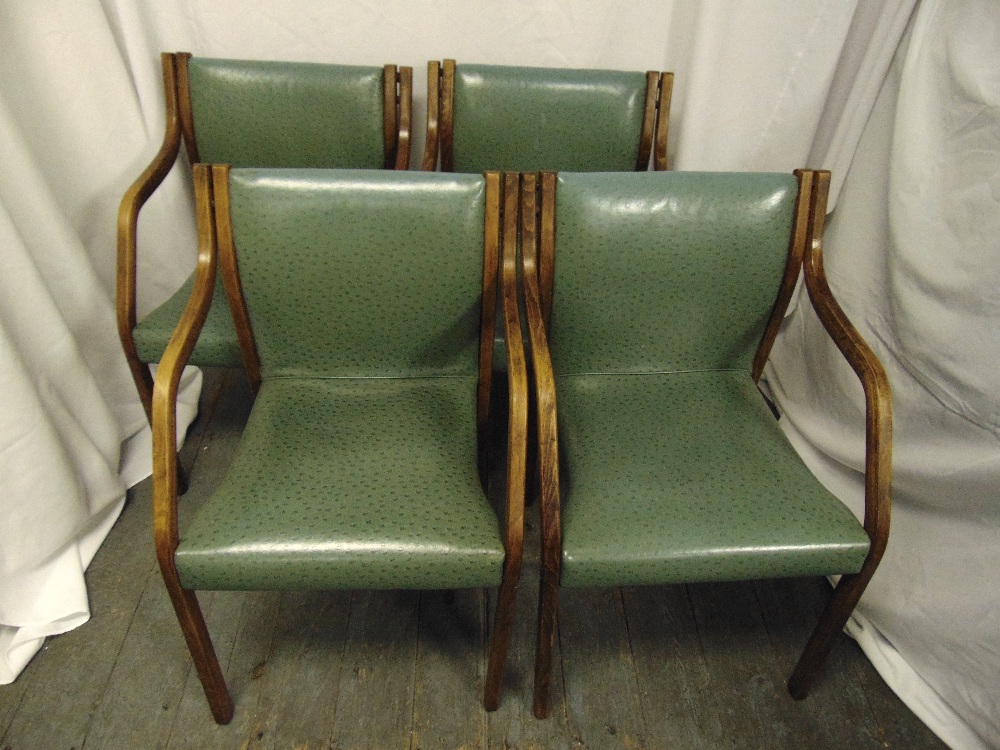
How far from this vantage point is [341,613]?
127cm

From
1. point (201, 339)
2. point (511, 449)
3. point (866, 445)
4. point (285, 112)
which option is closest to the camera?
point (511, 449)

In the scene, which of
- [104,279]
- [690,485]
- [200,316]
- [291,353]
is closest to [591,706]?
[690,485]

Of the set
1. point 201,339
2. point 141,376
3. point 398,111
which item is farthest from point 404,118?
point 141,376

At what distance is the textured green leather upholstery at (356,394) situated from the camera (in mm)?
907

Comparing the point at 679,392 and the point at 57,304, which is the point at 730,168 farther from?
the point at 57,304

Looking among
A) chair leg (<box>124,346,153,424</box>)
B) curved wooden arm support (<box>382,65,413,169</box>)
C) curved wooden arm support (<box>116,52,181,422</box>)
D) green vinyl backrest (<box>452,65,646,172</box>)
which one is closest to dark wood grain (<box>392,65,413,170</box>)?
curved wooden arm support (<box>382,65,413,169</box>)

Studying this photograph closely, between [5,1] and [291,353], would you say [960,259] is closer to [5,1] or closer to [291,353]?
[291,353]

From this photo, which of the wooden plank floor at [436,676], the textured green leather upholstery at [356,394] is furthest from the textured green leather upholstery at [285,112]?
the wooden plank floor at [436,676]

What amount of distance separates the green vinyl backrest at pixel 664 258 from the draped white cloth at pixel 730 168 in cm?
31

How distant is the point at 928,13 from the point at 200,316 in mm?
1361

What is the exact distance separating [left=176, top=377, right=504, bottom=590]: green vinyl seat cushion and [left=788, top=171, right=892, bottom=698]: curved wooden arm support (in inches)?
21.2

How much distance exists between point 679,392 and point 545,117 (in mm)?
734

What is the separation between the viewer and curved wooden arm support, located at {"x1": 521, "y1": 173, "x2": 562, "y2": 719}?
3.00 feet

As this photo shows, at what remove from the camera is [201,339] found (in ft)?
4.16
